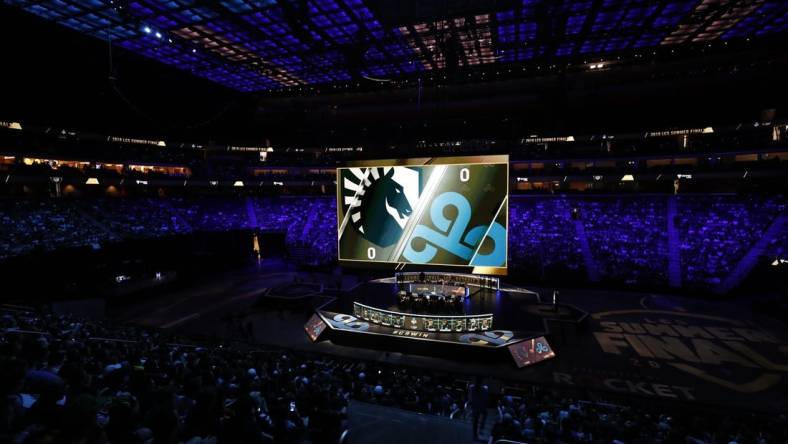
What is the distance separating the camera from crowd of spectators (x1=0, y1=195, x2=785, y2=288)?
23734mm

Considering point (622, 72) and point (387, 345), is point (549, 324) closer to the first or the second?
point (387, 345)

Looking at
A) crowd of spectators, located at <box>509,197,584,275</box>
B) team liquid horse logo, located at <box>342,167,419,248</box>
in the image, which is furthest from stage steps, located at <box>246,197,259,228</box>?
crowd of spectators, located at <box>509,197,584,275</box>

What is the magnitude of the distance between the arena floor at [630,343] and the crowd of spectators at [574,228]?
3.29 m

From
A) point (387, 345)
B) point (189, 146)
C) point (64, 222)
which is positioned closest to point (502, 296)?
point (387, 345)

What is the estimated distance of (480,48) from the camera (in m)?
21.0

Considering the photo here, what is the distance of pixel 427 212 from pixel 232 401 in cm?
1314

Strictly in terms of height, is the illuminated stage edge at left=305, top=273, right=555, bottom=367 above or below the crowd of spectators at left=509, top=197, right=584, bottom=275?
below

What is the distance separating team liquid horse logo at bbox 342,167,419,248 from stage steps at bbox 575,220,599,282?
1638cm

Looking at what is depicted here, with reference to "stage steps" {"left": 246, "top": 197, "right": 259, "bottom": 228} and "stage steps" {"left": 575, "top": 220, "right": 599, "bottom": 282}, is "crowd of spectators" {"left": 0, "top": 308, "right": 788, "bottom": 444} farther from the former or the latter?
"stage steps" {"left": 246, "top": 197, "right": 259, "bottom": 228}

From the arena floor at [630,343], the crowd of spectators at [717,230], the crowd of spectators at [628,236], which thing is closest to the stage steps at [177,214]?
the arena floor at [630,343]

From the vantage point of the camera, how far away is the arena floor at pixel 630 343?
12219 mm

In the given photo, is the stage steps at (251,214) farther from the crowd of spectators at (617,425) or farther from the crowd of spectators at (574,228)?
the crowd of spectators at (617,425)

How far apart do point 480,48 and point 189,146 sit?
29.0m

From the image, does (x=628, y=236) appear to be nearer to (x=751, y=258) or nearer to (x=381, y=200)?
(x=751, y=258)
